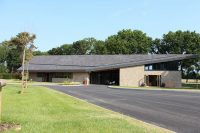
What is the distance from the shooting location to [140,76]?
6269 cm

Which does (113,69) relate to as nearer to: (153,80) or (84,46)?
(153,80)

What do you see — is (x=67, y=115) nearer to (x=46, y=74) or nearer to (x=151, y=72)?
(x=151, y=72)

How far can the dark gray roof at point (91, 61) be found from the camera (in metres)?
62.7

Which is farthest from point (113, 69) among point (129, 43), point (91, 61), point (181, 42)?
point (129, 43)

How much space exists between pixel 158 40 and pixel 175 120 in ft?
273

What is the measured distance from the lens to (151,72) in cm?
6309

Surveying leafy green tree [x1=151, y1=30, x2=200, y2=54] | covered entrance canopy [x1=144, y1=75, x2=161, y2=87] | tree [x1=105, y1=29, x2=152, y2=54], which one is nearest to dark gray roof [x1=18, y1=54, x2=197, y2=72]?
covered entrance canopy [x1=144, y1=75, x2=161, y2=87]

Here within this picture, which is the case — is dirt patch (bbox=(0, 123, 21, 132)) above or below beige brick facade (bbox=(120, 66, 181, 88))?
below

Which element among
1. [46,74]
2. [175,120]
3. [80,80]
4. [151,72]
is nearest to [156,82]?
[151,72]

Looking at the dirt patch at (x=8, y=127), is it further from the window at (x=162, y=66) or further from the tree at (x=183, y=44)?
the tree at (x=183, y=44)

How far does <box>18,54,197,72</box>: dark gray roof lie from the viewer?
206 ft

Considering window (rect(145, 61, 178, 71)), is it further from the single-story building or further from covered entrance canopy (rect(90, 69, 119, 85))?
covered entrance canopy (rect(90, 69, 119, 85))

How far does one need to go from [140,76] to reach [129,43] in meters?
35.0

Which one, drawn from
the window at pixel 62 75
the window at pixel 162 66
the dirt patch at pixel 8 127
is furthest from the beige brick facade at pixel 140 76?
the dirt patch at pixel 8 127
